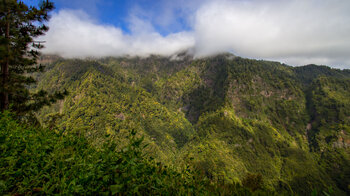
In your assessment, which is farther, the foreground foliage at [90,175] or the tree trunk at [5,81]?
the tree trunk at [5,81]

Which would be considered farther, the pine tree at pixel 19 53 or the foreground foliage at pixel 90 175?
the pine tree at pixel 19 53

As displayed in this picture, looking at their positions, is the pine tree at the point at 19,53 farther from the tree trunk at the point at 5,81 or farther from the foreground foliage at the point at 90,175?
the foreground foliage at the point at 90,175

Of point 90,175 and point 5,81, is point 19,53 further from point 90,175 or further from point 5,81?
point 90,175

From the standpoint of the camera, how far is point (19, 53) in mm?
12625

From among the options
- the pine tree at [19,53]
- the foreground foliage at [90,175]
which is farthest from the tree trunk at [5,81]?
the foreground foliage at [90,175]

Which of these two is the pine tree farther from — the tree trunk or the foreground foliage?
the foreground foliage

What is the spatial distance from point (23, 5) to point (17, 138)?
13106 mm

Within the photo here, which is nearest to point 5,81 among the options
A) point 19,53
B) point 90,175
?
point 19,53

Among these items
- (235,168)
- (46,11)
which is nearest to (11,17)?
(46,11)

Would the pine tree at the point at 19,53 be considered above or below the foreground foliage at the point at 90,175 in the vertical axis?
above

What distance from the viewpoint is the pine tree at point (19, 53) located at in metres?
12.3

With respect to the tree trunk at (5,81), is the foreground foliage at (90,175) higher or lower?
lower

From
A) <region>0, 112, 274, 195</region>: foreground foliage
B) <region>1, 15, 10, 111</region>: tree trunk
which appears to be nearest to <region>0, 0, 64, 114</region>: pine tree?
<region>1, 15, 10, 111</region>: tree trunk

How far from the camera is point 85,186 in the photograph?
10.0 feet
